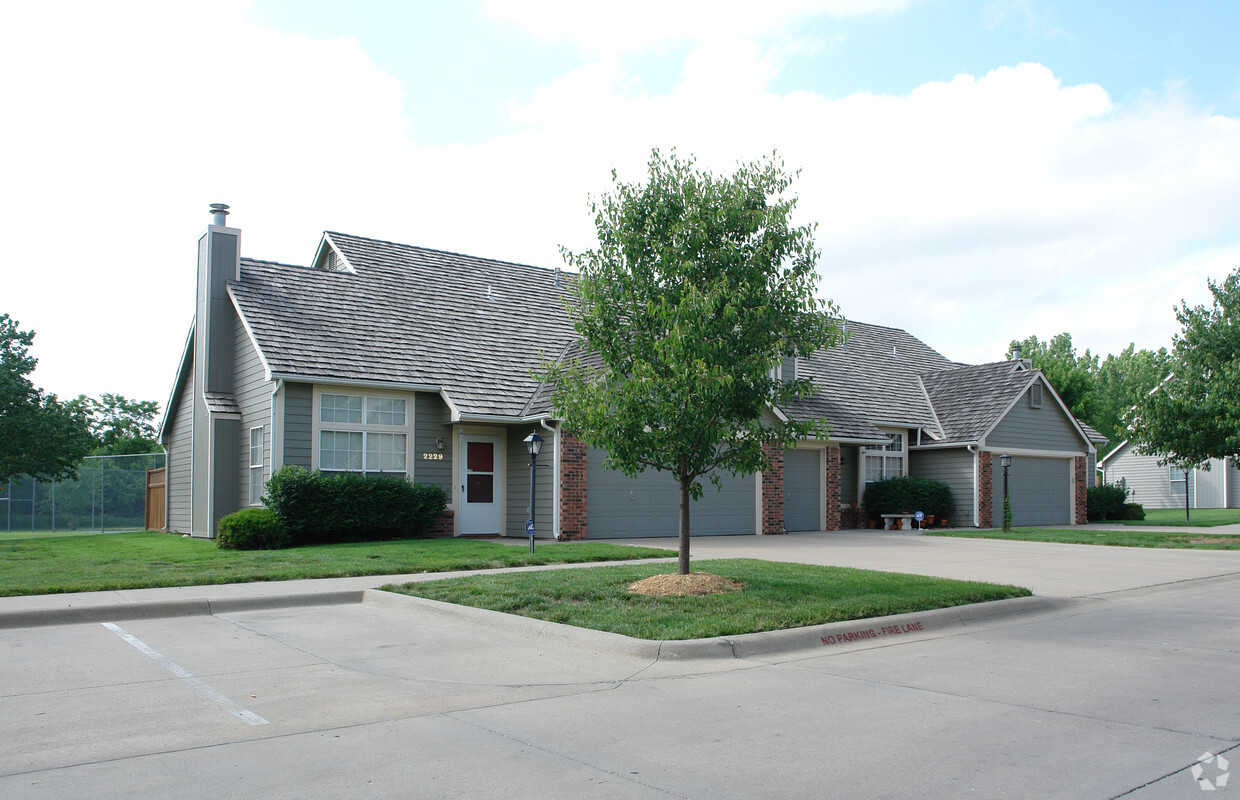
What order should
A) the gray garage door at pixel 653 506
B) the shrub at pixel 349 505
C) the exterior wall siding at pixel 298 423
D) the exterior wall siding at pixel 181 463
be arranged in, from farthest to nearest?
the exterior wall siding at pixel 181 463
the gray garage door at pixel 653 506
the exterior wall siding at pixel 298 423
the shrub at pixel 349 505

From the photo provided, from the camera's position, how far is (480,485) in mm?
21047

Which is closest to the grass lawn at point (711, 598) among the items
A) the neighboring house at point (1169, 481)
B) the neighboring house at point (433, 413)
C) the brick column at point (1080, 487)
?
the neighboring house at point (433, 413)

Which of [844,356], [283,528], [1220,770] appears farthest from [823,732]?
[844,356]

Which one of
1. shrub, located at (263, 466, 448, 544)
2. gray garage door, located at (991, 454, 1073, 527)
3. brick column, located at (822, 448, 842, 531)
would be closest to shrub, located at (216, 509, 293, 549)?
shrub, located at (263, 466, 448, 544)

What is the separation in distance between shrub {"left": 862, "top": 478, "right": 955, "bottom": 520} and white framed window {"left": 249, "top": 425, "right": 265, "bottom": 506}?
16.5 metres

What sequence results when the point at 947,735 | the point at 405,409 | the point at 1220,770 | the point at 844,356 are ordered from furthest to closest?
the point at 844,356 → the point at 405,409 → the point at 947,735 → the point at 1220,770

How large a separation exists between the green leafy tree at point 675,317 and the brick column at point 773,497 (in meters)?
12.3

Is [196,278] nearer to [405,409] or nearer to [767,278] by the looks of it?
[405,409]

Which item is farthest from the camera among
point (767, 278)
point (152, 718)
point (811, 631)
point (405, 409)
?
point (405, 409)

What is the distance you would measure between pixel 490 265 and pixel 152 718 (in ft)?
70.3

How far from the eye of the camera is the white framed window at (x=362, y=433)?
19328 millimetres

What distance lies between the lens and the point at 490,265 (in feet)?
87.7

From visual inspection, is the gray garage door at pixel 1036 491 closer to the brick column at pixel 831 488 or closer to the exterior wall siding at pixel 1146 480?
the brick column at pixel 831 488

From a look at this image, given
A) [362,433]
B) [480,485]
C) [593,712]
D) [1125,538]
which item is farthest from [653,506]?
[593,712]
